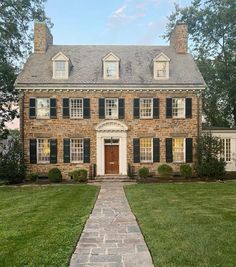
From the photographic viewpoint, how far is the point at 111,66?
2467cm

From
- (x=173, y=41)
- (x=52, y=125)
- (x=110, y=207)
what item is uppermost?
(x=173, y=41)

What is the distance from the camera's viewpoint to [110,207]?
1199 cm

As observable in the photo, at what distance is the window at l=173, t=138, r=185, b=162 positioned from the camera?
24016mm

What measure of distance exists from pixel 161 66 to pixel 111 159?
7266 millimetres

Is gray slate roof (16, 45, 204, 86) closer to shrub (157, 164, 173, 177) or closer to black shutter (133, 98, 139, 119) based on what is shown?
black shutter (133, 98, 139, 119)

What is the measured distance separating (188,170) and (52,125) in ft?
30.8

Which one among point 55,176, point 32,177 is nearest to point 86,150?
point 55,176

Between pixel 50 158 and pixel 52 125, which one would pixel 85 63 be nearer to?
pixel 52 125

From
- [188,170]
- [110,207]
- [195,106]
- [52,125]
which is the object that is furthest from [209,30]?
[110,207]

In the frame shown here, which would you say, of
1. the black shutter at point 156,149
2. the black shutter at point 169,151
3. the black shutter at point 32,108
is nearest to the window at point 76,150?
the black shutter at point 32,108

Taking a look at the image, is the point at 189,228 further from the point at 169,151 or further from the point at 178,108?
the point at 178,108

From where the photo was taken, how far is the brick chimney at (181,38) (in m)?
26.7

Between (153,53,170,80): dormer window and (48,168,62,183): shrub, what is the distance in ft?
30.3

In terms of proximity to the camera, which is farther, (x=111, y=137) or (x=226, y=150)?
(x=226, y=150)
